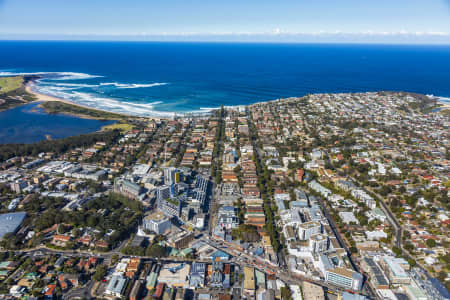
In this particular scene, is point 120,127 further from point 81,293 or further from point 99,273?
point 81,293

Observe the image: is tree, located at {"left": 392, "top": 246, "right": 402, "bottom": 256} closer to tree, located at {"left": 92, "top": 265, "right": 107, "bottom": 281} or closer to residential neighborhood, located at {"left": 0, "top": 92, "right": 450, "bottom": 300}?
residential neighborhood, located at {"left": 0, "top": 92, "right": 450, "bottom": 300}

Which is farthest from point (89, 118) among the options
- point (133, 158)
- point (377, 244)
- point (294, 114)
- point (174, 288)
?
point (377, 244)

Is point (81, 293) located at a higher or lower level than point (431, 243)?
lower

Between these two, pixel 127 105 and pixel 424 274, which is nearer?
pixel 424 274

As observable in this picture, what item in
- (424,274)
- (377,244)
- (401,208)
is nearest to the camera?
(424,274)

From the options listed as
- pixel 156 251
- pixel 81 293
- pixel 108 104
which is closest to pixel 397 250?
pixel 156 251

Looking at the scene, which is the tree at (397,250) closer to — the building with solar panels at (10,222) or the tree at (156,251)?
the tree at (156,251)

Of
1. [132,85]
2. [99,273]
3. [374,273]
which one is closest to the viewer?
[99,273]

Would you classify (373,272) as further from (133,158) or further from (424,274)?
(133,158)
